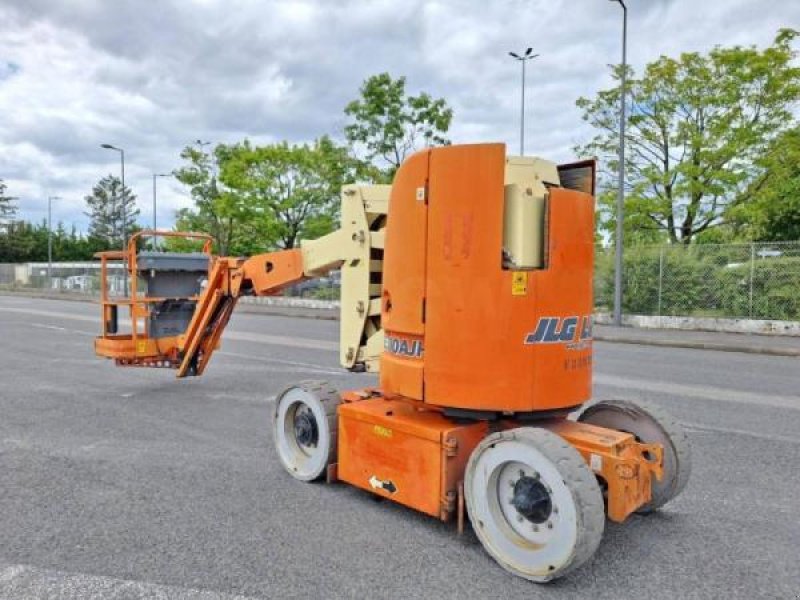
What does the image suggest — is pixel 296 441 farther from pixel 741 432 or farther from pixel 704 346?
pixel 704 346

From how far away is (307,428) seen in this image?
5.31m

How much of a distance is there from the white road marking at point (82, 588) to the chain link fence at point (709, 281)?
60.7 feet

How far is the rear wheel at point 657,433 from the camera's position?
4.32m

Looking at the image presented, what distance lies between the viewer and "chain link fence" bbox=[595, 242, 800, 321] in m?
17.9

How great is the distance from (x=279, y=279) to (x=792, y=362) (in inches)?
450

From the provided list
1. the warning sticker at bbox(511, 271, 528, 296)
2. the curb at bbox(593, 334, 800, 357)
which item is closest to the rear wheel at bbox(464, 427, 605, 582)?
the warning sticker at bbox(511, 271, 528, 296)

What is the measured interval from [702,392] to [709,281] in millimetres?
11115

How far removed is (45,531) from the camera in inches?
168

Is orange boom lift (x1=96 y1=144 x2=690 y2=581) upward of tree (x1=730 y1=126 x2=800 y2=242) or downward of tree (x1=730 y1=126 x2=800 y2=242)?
downward

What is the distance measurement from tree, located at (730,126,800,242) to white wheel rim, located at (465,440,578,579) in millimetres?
22530

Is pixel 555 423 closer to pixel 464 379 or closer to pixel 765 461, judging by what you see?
pixel 464 379

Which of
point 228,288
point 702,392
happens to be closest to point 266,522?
point 228,288

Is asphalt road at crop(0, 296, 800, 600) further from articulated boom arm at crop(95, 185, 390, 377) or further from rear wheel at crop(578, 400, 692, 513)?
articulated boom arm at crop(95, 185, 390, 377)

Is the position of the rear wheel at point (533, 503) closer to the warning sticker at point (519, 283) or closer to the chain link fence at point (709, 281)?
the warning sticker at point (519, 283)
